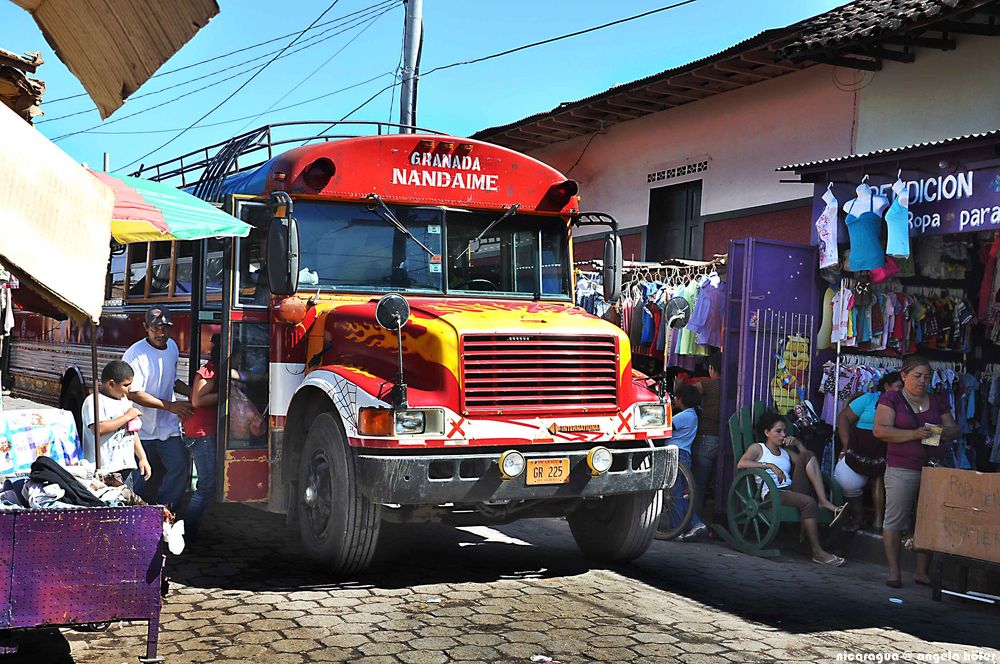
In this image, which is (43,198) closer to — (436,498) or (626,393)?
(436,498)

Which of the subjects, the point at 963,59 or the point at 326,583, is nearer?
the point at 326,583

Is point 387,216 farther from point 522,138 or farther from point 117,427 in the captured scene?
point 522,138

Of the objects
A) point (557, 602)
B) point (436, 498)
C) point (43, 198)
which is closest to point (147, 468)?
point (436, 498)

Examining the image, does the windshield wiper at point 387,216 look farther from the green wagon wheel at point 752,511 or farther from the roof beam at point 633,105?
the roof beam at point 633,105

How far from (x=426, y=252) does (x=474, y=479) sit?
6.48 ft

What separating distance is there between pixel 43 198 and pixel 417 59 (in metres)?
12.3

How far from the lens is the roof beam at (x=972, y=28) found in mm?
10078

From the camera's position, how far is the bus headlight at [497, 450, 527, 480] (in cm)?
668

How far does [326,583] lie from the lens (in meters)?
6.92

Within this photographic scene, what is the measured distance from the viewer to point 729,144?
1377 centimetres

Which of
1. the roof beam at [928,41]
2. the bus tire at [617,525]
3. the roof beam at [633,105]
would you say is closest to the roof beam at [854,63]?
the roof beam at [928,41]

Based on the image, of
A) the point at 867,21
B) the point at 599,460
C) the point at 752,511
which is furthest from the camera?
the point at 867,21

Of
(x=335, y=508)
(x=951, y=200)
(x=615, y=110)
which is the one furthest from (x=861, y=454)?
(x=615, y=110)

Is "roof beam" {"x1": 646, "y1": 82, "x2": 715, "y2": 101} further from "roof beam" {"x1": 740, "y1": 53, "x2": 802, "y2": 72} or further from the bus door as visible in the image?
the bus door
